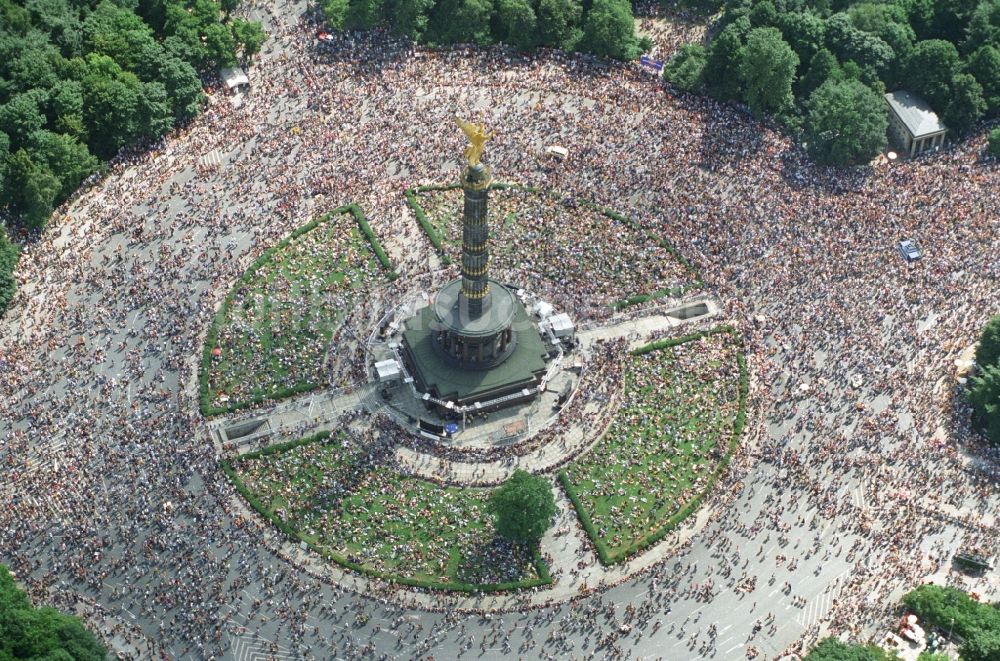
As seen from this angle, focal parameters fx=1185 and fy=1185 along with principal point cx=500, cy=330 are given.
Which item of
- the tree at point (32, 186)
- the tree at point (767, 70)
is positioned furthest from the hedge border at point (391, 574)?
the tree at point (767, 70)

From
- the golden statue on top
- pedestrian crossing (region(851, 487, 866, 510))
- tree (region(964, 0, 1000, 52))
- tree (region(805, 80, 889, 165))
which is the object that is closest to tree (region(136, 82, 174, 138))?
the golden statue on top

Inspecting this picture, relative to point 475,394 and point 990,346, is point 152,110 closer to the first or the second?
point 475,394

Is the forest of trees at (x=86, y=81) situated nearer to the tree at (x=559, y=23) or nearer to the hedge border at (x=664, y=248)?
the tree at (x=559, y=23)

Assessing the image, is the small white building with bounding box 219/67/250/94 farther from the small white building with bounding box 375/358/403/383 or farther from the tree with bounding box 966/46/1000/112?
the tree with bounding box 966/46/1000/112

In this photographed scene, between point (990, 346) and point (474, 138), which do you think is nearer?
point (474, 138)

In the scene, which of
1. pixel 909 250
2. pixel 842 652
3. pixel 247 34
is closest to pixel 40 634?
pixel 842 652
